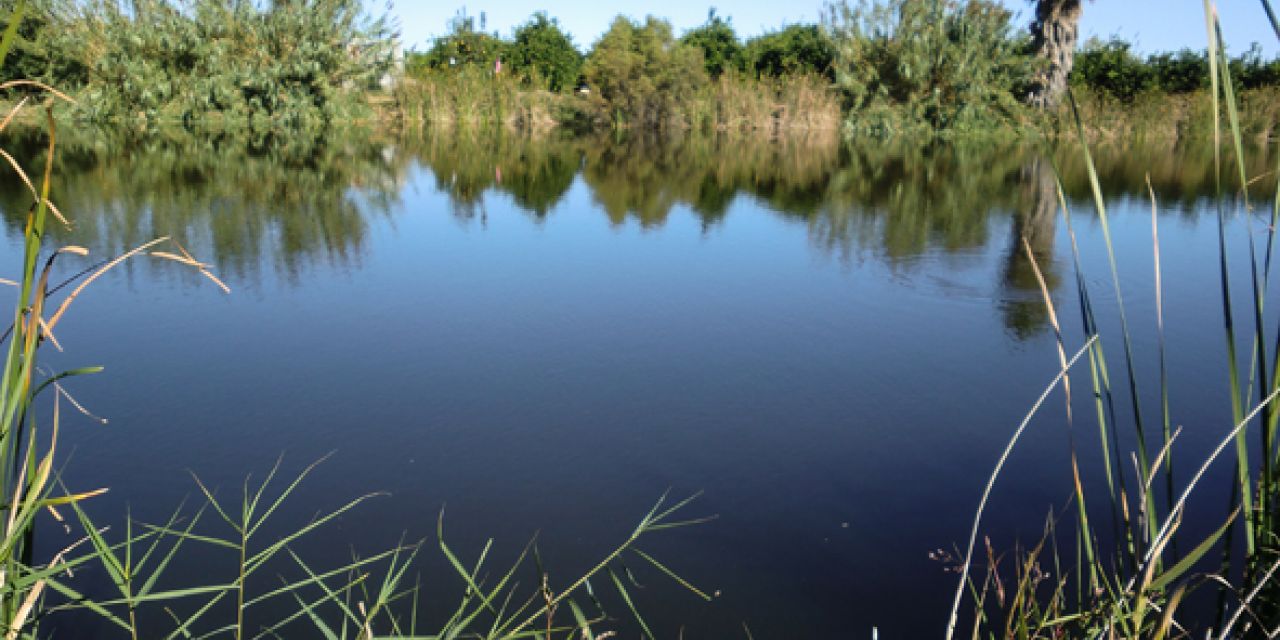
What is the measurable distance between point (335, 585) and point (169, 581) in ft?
1.02

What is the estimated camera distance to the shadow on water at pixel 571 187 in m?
4.76

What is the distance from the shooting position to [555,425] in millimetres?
2418

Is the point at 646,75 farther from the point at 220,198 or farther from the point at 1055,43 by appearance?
the point at 220,198

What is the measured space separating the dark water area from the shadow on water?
2.3 inches

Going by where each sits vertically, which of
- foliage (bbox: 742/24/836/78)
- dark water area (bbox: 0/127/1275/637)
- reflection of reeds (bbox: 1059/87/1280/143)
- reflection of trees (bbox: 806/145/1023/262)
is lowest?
dark water area (bbox: 0/127/1275/637)

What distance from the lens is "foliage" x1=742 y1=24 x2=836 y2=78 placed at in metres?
20.7

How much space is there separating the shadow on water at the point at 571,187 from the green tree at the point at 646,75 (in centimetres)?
481

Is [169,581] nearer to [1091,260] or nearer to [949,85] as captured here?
[1091,260]

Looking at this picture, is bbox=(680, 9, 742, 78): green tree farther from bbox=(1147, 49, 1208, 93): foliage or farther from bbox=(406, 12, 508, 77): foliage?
bbox=(1147, 49, 1208, 93): foliage

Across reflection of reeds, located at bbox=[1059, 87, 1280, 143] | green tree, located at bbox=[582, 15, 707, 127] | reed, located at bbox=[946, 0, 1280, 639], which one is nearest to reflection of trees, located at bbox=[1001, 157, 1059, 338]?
reed, located at bbox=[946, 0, 1280, 639]

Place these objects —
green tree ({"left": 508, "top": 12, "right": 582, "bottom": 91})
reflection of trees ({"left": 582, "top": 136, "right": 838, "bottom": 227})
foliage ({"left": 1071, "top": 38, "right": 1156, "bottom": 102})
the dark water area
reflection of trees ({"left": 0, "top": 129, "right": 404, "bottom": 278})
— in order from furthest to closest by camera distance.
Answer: green tree ({"left": 508, "top": 12, "right": 582, "bottom": 91}) → foliage ({"left": 1071, "top": 38, "right": 1156, "bottom": 102}) → reflection of trees ({"left": 582, "top": 136, "right": 838, "bottom": 227}) → reflection of trees ({"left": 0, "top": 129, "right": 404, "bottom": 278}) → the dark water area

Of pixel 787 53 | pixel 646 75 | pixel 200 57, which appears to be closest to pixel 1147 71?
pixel 787 53

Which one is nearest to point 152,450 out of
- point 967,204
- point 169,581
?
point 169,581

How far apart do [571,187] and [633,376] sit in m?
4.96
